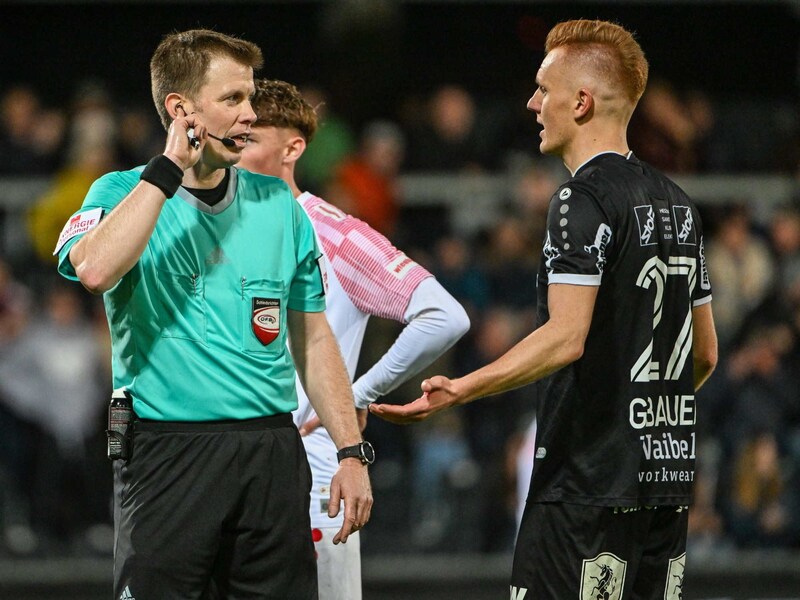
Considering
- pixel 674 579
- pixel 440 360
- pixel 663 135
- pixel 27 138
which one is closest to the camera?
pixel 674 579

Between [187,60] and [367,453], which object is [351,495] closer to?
[367,453]

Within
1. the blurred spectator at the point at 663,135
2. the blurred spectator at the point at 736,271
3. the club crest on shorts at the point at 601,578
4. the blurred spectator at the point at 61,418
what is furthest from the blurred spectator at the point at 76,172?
the club crest on shorts at the point at 601,578

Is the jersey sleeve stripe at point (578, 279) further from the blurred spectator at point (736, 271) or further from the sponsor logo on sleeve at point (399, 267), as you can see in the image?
the blurred spectator at point (736, 271)

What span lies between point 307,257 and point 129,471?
795 millimetres

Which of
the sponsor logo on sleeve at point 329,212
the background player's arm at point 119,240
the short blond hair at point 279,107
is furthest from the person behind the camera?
the short blond hair at point 279,107

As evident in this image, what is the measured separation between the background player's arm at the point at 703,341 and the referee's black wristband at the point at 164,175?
5.35 ft

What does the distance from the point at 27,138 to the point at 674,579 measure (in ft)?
25.8

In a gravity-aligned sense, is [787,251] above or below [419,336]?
above

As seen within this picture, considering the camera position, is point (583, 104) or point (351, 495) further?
point (583, 104)

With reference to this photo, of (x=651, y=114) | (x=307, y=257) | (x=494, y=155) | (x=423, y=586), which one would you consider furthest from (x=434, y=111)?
(x=307, y=257)

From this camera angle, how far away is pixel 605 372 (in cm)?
360

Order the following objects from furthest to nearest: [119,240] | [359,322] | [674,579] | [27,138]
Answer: [27,138] → [359,322] → [674,579] → [119,240]

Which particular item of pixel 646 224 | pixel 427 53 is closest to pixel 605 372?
pixel 646 224

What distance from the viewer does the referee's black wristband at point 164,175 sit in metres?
3.32
